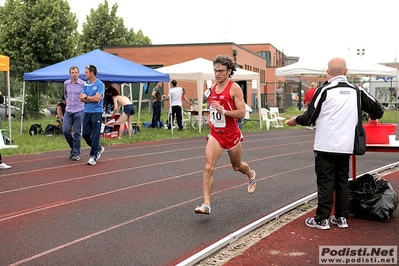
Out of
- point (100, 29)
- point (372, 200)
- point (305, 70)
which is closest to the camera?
point (372, 200)

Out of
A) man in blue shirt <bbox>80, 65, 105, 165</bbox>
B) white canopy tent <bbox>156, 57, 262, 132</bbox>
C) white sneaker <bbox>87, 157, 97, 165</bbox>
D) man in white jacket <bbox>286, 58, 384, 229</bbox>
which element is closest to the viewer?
man in white jacket <bbox>286, 58, 384, 229</bbox>

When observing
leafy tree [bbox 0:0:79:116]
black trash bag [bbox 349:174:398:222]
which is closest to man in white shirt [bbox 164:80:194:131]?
leafy tree [bbox 0:0:79:116]

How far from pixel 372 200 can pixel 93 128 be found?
6.72 metres

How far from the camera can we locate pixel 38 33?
33594 mm

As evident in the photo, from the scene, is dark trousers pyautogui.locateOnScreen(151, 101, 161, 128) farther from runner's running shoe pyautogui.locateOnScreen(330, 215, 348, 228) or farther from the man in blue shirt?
runner's running shoe pyautogui.locateOnScreen(330, 215, 348, 228)

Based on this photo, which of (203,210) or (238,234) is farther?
(203,210)

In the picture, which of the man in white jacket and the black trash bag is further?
the black trash bag

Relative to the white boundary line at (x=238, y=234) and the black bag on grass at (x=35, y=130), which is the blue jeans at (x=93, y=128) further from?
the black bag on grass at (x=35, y=130)

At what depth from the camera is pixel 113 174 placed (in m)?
10.9

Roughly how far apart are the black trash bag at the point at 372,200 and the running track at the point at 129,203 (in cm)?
112

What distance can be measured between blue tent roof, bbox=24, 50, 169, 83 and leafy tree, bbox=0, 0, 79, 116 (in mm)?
13490

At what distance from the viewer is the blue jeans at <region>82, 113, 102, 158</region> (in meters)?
12.0

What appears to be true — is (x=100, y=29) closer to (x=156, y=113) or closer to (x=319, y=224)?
(x=156, y=113)

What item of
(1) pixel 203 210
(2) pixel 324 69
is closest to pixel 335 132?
(1) pixel 203 210
